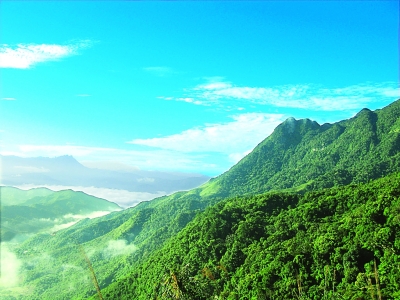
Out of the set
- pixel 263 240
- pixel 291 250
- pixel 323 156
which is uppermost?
pixel 323 156

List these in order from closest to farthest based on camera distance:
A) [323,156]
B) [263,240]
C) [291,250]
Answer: [291,250] → [263,240] → [323,156]

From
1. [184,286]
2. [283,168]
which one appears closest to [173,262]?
[184,286]

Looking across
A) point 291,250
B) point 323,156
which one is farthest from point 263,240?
point 323,156

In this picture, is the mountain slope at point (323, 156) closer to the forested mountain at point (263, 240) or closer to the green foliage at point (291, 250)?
the forested mountain at point (263, 240)

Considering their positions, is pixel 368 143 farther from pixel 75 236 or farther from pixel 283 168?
pixel 75 236

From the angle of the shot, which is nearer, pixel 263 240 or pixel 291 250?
pixel 291 250

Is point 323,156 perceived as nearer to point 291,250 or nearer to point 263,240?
point 263,240

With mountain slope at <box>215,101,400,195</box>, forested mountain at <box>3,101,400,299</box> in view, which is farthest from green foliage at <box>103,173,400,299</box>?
mountain slope at <box>215,101,400,195</box>

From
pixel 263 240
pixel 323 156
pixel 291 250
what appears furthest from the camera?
pixel 323 156
